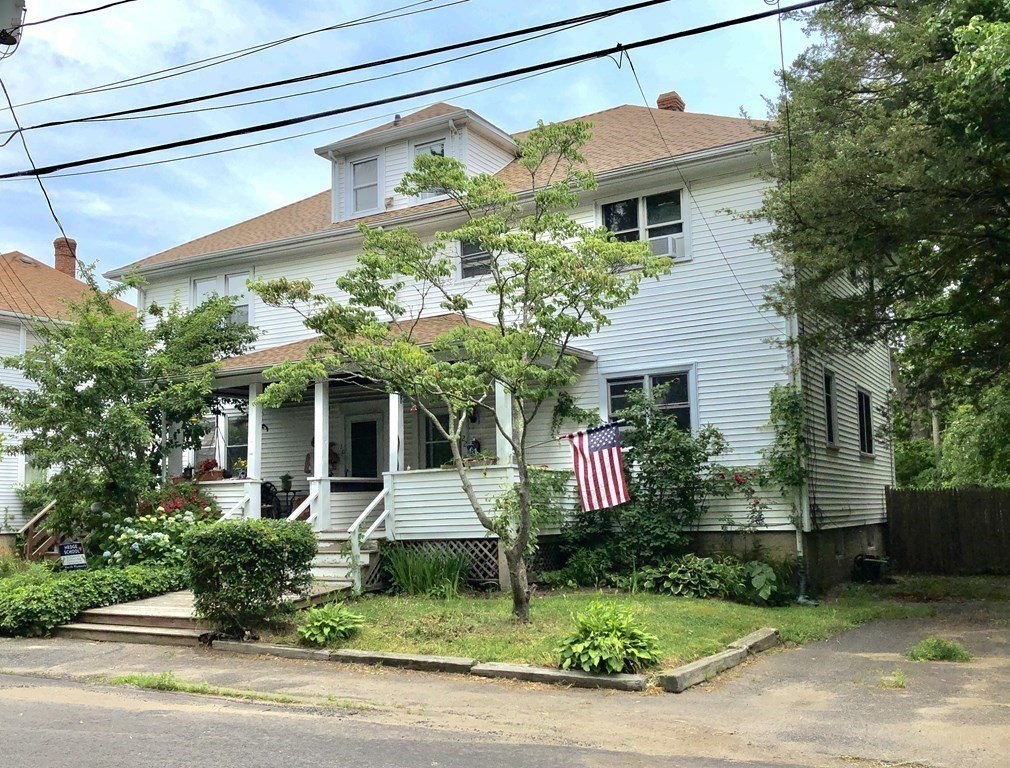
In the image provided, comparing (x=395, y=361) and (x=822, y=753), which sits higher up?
(x=395, y=361)

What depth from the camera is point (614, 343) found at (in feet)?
52.1

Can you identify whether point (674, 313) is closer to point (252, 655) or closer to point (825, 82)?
point (825, 82)

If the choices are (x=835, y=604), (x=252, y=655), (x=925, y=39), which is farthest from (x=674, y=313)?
(x=252, y=655)

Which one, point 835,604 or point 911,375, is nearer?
point 835,604

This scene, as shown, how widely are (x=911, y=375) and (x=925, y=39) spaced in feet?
22.8

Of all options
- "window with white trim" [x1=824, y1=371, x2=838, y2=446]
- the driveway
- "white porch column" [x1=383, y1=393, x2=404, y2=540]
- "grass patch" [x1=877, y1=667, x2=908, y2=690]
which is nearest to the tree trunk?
the driveway

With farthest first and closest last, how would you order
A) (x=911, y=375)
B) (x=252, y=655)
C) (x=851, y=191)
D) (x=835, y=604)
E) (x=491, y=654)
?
(x=911, y=375), (x=835, y=604), (x=851, y=191), (x=252, y=655), (x=491, y=654)

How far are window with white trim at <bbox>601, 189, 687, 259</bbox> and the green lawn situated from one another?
612 cm

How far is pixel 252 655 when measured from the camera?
1021cm

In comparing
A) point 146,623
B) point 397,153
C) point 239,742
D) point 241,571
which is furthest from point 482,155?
point 239,742

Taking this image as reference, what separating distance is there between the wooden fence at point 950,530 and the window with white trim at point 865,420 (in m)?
1.68

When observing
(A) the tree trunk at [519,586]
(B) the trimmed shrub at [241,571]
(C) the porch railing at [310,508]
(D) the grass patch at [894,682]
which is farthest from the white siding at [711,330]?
(B) the trimmed shrub at [241,571]

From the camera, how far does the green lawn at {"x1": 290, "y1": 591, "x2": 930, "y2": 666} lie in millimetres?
9555

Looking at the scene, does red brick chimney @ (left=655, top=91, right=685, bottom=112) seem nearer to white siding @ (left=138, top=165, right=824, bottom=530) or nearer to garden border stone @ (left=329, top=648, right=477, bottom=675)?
white siding @ (left=138, top=165, right=824, bottom=530)
